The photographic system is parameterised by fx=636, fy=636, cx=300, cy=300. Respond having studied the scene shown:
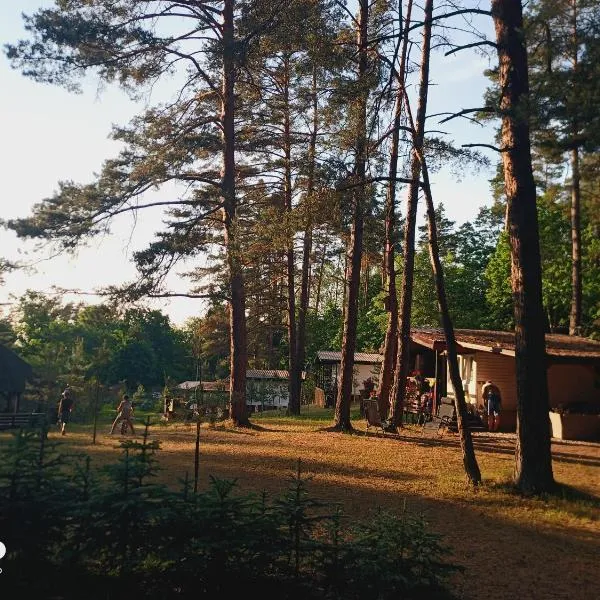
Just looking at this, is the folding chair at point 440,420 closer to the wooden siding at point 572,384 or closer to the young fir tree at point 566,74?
the wooden siding at point 572,384

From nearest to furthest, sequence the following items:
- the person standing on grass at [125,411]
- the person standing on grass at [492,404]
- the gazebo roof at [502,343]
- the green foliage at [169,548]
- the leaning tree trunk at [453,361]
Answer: the green foliage at [169,548] < the leaning tree trunk at [453,361] < the person standing on grass at [125,411] < the gazebo roof at [502,343] < the person standing on grass at [492,404]

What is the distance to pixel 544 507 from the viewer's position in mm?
9109

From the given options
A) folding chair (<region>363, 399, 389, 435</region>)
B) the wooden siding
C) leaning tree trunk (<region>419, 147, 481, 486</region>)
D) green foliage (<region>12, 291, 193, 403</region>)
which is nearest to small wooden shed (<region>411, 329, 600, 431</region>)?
the wooden siding

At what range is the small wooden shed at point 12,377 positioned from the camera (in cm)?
2916

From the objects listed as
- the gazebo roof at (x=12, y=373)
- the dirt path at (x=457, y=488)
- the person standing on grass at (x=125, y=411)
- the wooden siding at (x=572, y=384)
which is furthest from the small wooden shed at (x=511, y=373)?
the gazebo roof at (x=12, y=373)

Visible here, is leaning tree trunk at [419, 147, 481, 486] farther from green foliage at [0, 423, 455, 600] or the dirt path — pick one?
Answer: green foliage at [0, 423, 455, 600]

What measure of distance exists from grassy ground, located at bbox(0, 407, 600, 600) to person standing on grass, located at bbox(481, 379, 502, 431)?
124cm

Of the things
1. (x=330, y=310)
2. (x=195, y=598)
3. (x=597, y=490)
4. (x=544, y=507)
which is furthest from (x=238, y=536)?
(x=330, y=310)

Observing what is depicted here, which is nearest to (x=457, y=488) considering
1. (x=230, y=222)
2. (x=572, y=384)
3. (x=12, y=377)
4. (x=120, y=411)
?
(x=230, y=222)

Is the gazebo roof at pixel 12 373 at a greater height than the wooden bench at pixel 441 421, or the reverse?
the gazebo roof at pixel 12 373

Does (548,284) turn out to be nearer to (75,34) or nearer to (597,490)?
(597,490)

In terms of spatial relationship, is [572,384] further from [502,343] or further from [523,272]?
[523,272]

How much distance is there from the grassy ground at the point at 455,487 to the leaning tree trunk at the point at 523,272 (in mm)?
540

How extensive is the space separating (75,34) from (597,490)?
551 inches
